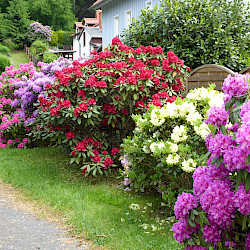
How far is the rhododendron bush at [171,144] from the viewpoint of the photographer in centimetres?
472

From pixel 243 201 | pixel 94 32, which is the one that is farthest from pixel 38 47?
pixel 243 201

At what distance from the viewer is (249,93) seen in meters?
2.52

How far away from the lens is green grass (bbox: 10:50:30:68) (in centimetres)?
5016

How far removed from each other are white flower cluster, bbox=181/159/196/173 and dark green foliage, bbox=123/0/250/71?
5.25 m

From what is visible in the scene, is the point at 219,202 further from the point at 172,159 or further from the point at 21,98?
the point at 21,98

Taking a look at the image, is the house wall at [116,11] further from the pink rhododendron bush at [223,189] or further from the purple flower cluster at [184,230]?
the purple flower cluster at [184,230]

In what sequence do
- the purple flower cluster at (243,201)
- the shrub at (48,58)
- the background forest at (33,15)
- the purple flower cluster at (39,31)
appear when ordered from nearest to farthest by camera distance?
1. the purple flower cluster at (243,201)
2. the shrub at (48,58)
3. the purple flower cluster at (39,31)
4. the background forest at (33,15)

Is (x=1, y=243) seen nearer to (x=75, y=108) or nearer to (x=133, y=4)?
(x=75, y=108)

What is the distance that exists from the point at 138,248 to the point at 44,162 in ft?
17.6

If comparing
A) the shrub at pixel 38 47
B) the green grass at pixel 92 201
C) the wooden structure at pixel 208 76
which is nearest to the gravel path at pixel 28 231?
the green grass at pixel 92 201

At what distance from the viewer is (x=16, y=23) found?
60281 millimetres

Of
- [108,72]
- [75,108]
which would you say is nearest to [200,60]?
[108,72]

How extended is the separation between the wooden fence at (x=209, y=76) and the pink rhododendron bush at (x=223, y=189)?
5.19 m

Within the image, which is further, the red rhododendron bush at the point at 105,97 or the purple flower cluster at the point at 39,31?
the purple flower cluster at the point at 39,31
